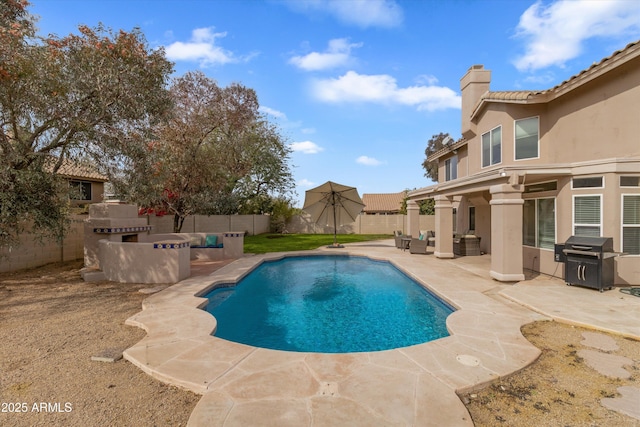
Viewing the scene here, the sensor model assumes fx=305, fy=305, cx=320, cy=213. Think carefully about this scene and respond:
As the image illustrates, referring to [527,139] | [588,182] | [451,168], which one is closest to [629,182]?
[588,182]

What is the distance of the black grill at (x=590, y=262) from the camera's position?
27.2ft

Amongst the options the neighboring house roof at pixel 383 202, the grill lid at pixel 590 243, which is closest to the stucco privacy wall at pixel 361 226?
the neighboring house roof at pixel 383 202

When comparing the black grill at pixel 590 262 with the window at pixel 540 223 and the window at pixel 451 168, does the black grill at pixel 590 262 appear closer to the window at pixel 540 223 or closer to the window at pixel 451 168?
the window at pixel 540 223

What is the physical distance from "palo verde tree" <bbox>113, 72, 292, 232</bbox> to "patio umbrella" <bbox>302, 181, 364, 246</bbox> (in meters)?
6.53

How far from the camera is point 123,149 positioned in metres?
10.1

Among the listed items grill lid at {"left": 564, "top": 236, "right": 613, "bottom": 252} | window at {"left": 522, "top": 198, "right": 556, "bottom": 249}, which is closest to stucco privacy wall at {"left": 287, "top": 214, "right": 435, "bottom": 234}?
window at {"left": 522, "top": 198, "right": 556, "bottom": 249}

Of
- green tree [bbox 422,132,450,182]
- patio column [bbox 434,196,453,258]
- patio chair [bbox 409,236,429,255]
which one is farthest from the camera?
green tree [bbox 422,132,450,182]

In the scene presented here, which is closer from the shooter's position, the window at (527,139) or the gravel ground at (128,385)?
the gravel ground at (128,385)

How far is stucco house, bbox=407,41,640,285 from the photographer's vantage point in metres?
8.67

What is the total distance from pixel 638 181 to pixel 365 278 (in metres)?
8.86

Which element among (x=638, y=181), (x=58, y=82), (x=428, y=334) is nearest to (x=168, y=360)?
(x=428, y=334)

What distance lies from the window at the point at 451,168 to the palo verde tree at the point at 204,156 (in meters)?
15.0

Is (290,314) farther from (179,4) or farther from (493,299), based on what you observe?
(179,4)

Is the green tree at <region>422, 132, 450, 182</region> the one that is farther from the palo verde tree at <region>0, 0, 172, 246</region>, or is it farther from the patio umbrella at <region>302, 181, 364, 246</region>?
the palo verde tree at <region>0, 0, 172, 246</region>
